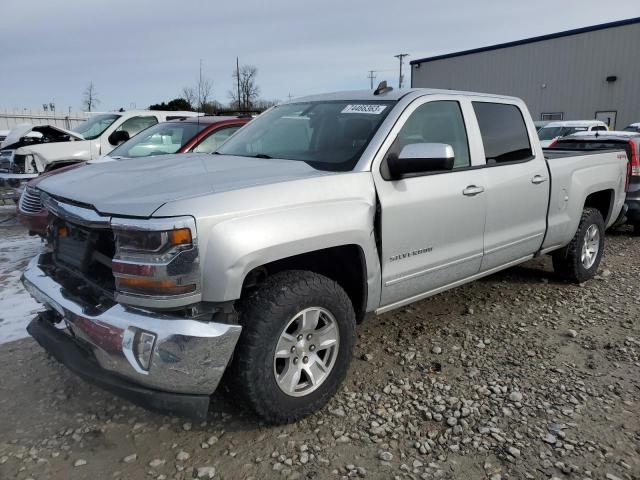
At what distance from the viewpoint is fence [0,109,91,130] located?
2216cm

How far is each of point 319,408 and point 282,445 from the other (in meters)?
0.32

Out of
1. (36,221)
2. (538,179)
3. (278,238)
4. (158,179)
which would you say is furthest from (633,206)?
(36,221)

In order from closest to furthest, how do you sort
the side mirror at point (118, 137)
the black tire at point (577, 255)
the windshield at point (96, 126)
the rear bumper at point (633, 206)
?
the black tire at point (577, 255) → the rear bumper at point (633, 206) → the side mirror at point (118, 137) → the windshield at point (96, 126)

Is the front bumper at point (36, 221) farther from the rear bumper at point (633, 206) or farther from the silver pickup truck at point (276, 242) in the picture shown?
the rear bumper at point (633, 206)

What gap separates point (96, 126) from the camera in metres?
9.53

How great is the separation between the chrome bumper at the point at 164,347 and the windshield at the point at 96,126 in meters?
→ 7.52

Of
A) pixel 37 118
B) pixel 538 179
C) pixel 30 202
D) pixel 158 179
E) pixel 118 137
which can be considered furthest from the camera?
pixel 37 118

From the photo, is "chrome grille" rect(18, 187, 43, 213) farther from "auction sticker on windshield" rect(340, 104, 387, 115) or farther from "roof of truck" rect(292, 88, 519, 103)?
"auction sticker on windshield" rect(340, 104, 387, 115)

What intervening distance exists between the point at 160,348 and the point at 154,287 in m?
0.27

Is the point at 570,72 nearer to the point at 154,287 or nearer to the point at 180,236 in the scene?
the point at 180,236

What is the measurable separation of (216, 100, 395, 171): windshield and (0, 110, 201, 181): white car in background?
504 cm

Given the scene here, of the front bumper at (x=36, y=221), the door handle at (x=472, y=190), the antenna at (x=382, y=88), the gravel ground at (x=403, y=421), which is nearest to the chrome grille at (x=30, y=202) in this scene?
the front bumper at (x=36, y=221)

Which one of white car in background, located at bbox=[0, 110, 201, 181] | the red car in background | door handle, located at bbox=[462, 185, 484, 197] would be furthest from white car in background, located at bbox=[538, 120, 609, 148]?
door handle, located at bbox=[462, 185, 484, 197]

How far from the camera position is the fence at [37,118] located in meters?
22.2
